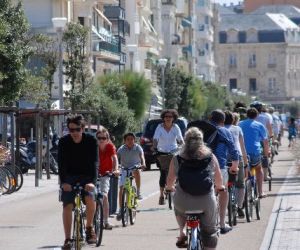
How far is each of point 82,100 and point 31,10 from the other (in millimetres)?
15210

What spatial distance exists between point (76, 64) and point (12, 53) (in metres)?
15.3

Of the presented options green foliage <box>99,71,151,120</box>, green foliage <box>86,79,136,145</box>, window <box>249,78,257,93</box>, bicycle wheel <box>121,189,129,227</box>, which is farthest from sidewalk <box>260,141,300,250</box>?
window <box>249,78,257,93</box>

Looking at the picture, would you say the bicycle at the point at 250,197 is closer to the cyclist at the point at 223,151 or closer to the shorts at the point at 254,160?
the shorts at the point at 254,160

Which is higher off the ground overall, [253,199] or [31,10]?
[31,10]

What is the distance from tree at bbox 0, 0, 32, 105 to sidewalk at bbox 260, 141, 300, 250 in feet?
28.0

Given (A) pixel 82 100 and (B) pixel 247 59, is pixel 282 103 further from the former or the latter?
(A) pixel 82 100

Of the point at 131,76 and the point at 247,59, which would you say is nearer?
the point at 131,76

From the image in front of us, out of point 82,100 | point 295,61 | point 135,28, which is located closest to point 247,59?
point 295,61

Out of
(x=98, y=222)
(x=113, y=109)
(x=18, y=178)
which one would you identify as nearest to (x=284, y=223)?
(x=98, y=222)

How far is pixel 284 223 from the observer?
66.6 ft

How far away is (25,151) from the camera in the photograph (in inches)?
1655

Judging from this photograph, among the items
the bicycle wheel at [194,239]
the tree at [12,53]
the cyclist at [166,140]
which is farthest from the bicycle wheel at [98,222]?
the tree at [12,53]

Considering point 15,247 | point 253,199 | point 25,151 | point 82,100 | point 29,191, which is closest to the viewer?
point 15,247

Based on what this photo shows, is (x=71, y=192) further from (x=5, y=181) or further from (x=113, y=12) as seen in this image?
(x=113, y=12)
